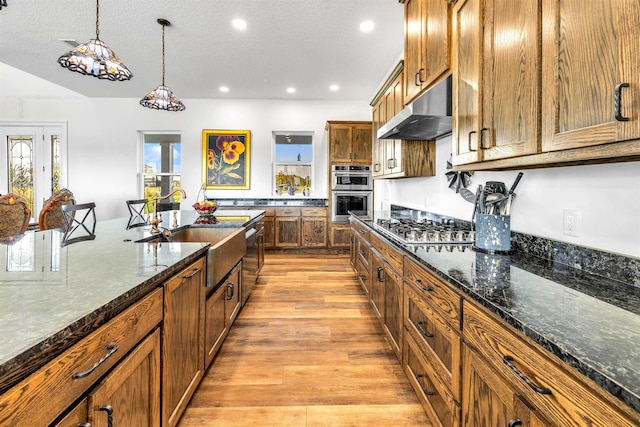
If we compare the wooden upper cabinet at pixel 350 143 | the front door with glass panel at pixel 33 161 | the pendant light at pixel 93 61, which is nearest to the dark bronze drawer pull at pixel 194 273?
the pendant light at pixel 93 61

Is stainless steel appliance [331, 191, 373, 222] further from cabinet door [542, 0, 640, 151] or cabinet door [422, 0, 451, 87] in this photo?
cabinet door [542, 0, 640, 151]

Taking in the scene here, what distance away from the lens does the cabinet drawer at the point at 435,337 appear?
1.15 m

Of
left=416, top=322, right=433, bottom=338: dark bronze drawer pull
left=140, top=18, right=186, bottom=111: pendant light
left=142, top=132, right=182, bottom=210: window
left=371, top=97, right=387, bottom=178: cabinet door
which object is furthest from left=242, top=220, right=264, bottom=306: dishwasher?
left=142, top=132, right=182, bottom=210: window

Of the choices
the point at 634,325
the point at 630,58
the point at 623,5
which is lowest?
the point at 634,325

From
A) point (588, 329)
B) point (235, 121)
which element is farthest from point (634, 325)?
point (235, 121)

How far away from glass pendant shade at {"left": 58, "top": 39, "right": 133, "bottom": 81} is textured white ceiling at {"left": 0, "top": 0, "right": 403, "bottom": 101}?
45.9 inches

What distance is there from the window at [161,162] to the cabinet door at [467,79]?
572 centimetres

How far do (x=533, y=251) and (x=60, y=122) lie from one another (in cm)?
784

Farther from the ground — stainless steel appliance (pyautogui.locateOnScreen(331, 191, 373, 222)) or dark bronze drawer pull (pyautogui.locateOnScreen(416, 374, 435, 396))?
stainless steel appliance (pyautogui.locateOnScreen(331, 191, 373, 222))

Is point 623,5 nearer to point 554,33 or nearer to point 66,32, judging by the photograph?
point 554,33

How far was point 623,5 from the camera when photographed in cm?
81

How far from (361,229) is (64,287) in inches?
110

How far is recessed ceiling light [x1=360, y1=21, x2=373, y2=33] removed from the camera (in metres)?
3.29

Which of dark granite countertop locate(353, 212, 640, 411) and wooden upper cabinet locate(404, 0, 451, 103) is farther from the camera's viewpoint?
wooden upper cabinet locate(404, 0, 451, 103)
